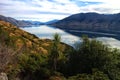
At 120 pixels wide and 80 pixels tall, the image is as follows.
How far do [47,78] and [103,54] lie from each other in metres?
11.8

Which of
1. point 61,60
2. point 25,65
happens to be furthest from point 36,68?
point 61,60

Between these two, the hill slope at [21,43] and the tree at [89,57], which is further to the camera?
the hill slope at [21,43]

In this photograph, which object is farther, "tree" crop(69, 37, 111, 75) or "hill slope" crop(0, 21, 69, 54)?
"hill slope" crop(0, 21, 69, 54)

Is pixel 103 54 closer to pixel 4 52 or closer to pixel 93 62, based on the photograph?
pixel 93 62

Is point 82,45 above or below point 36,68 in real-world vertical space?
above

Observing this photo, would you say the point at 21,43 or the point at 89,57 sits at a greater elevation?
the point at 89,57

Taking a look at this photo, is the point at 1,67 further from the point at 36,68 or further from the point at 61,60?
the point at 61,60

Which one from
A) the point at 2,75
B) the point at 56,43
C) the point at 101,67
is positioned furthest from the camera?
the point at 56,43

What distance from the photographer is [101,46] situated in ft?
173

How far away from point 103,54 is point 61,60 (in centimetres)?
972

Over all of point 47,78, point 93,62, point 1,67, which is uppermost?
point 1,67

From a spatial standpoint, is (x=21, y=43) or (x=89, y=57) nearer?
(x=89, y=57)

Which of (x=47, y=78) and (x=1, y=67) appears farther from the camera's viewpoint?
(x=47, y=78)

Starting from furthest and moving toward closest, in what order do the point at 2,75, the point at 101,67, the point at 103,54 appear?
the point at 103,54
the point at 101,67
the point at 2,75
